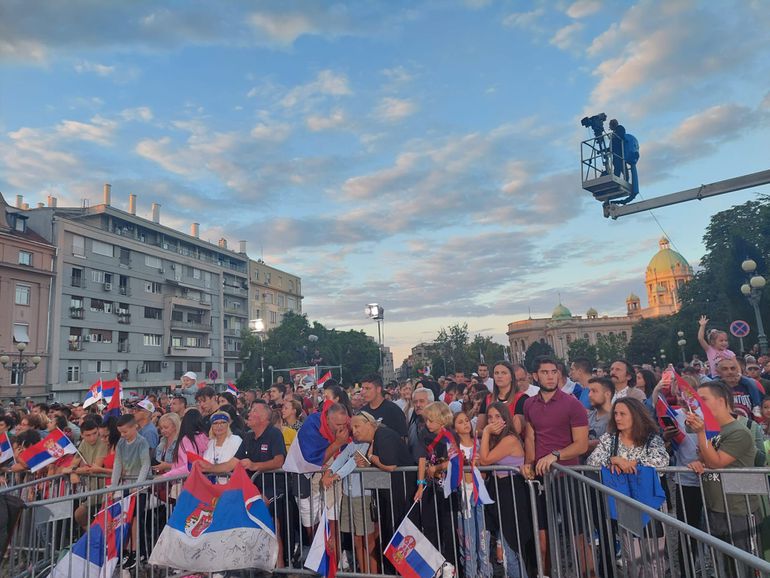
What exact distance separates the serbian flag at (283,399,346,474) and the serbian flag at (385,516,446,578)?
103 cm

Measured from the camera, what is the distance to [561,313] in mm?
137750

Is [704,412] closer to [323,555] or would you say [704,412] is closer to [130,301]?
[323,555]

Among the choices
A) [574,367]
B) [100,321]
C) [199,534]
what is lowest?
[199,534]

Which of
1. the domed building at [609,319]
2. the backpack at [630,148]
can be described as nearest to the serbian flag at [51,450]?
the backpack at [630,148]

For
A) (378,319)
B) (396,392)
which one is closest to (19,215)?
(378,319)

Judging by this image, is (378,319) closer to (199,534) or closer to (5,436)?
(5,436)

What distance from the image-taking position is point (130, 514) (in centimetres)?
527

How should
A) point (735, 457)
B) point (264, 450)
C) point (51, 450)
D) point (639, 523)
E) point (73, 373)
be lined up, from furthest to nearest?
→ point (73, 373), point (51, 450), point (264, 450), point (735, 457), point (639, 523)

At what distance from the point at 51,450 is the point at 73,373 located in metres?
40.3

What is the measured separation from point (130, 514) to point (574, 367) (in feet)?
19.7

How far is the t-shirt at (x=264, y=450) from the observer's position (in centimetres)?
573

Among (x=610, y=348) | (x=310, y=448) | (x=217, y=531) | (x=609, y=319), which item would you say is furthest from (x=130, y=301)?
(x=609, y=319)

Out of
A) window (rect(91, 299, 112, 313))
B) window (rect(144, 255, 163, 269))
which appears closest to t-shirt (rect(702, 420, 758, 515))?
window (rect(91, 299, 112, 313))

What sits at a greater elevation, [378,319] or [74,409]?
[378,319]
